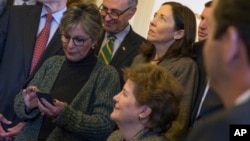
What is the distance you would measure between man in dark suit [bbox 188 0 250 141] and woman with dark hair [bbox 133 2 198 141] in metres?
1.36

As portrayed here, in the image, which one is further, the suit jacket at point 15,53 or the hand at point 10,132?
the suit jacket at point 15,53

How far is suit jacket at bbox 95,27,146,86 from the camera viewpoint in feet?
9.34

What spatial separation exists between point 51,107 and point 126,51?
84 cm

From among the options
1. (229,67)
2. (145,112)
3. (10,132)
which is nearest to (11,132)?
(10,132)

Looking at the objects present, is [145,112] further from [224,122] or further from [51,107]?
[224,122]

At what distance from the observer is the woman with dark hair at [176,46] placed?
2.45m

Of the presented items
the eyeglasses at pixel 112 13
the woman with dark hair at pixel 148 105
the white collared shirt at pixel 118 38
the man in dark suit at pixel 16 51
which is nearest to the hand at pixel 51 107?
the woman with dark hair at pixel 148 105

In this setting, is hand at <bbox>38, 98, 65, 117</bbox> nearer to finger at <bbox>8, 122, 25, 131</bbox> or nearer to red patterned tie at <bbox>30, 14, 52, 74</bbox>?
finger at <bbox>8, 122, 25, 131</bbox>

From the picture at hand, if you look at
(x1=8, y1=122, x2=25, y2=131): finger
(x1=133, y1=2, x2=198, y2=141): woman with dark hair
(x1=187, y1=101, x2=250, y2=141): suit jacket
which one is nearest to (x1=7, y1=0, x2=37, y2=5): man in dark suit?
(x1=133, y1=2, x2=198, y2=141): woman with dark hair

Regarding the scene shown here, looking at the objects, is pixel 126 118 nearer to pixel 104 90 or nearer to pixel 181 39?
pixel 104 90

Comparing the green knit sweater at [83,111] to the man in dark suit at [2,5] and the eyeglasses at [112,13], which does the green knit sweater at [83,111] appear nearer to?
the man in dark suit at [2,5]

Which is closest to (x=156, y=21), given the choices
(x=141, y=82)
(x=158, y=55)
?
(x=158, y=55)

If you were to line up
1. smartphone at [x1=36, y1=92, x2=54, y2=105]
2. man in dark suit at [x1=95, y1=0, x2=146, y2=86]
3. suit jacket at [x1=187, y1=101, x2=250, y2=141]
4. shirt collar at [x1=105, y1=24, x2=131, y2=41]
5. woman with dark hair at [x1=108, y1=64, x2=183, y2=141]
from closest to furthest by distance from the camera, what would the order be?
suit jacket at [x1=187, y1=101, x2=250, y2=141]
woman with dark hair at [x1=108, y1=64, x2=183, y2=141]
smartphone at [x1=36, y1=92, x2=54, y2=105]
man in dark suit at [x1=95, y1=0, x2=146, y2=86]
shirt collar at [x1=105, y1=24, x2=131, y2=41]

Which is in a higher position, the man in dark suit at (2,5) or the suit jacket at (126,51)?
the man in dark suit at (2,5)
